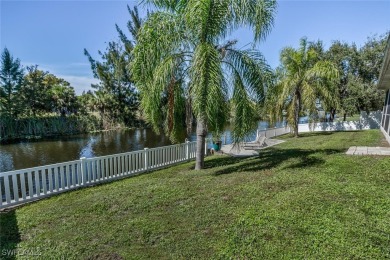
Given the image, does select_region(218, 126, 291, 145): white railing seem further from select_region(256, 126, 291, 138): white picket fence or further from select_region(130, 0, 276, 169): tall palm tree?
select_region(130, 0, 276, 169): tall palm tree

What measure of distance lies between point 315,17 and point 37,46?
12261 millimetres

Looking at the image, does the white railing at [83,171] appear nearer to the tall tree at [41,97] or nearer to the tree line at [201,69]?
the tree line at [201,69]

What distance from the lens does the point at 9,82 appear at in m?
26.4

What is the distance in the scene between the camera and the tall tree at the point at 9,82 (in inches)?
998

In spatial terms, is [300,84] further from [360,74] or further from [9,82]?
[9,82]

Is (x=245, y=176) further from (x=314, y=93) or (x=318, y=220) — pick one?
(x=314, y=93)

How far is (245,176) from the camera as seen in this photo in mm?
6152

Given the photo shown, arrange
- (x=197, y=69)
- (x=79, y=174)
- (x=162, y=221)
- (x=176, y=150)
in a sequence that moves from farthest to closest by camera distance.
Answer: (x=176, y=150) → (x=79, y=174) → (x=197, y=69) → (x=162, y=221)

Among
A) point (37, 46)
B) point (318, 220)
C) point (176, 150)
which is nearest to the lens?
point (318, 220)

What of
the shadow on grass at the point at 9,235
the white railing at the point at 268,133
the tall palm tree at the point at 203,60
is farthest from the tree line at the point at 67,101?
the shadow on grass at the point at 9,235

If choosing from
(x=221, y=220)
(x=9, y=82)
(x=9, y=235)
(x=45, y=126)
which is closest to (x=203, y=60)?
(x=221, y=220)

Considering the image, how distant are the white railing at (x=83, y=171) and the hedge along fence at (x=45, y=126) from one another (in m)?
20.3

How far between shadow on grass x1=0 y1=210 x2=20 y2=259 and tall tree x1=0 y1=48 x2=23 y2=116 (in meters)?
25.8

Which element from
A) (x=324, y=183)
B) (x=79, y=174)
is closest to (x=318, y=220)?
(x=324, y=183)
